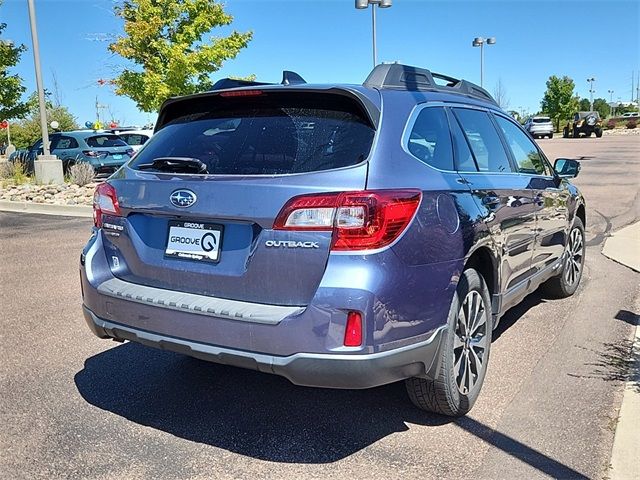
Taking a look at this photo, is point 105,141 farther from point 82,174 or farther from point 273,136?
point 273,136

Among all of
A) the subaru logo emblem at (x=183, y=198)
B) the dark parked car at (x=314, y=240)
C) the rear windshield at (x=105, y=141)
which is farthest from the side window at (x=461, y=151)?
the rear windshield at (x=105, y=141)

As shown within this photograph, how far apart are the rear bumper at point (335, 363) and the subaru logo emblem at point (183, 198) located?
660 mm

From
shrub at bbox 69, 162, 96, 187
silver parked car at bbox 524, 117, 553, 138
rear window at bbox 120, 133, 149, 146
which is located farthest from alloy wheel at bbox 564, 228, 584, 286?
silver parked car at bbox 524, 117, 553, 138

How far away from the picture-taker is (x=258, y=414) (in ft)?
11.4

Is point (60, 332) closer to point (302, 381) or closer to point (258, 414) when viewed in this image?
point (258, 414)

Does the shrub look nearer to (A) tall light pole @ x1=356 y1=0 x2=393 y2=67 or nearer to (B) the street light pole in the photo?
(B) the street light pole

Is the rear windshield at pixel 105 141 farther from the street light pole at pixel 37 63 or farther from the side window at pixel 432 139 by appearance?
the side window at pixel 432 139

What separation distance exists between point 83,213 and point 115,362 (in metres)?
8.64

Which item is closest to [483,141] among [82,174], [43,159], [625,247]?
[625,247]

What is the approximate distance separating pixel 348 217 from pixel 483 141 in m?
1.80

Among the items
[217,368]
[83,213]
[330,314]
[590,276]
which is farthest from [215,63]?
[330,314]

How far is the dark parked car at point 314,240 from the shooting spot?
2734mm

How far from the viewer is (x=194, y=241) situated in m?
3.04

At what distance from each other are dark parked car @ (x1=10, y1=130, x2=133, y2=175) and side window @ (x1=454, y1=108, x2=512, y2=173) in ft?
50.9
